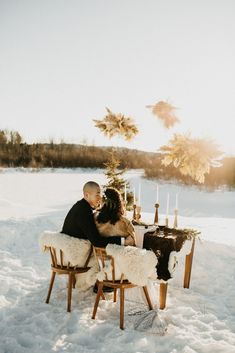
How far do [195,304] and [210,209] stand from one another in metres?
13.6

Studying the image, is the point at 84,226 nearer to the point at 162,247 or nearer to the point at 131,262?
the point at 131,262

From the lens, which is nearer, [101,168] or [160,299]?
[160,299]

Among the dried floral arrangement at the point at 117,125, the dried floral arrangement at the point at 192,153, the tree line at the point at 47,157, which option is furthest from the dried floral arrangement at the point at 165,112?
the tree line at the point at 47,157

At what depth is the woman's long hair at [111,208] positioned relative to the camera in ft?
14.3

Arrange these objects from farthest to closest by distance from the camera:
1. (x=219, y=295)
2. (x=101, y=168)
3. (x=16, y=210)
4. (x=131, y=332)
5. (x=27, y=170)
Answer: (x=101, y=168) → (x=27, y=170) → (x=16, y=210) → (x=219, y=295) → (x=131, y=332)

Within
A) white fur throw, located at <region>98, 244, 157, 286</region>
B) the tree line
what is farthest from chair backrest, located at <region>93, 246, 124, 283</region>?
the tree line

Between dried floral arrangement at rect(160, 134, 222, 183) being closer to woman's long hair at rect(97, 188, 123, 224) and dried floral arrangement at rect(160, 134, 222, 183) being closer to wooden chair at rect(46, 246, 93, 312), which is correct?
woman's long hair at rect(97, 188, 123, 224)

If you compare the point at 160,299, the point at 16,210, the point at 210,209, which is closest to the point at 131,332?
the point at 160,299

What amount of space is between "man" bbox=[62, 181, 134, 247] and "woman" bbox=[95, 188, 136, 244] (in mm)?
93

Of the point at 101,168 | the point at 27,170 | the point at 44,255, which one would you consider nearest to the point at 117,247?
the point at 44,255

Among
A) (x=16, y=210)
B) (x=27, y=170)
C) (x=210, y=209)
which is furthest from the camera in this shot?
(x=27, y=170)

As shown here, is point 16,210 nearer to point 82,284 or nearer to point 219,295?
point 82,284

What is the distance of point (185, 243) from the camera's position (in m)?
5.04

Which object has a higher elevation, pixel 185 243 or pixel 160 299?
pixel 185 243
